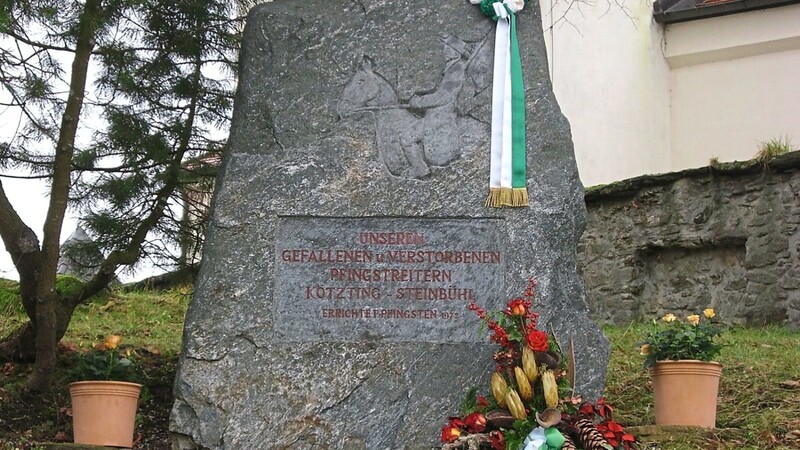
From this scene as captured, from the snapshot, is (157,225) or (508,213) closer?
(508,213)

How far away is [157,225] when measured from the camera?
8141 mm

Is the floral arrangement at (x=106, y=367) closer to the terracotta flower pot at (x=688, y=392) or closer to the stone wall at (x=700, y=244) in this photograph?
the terracotta flower pot at (x=688, y=392)

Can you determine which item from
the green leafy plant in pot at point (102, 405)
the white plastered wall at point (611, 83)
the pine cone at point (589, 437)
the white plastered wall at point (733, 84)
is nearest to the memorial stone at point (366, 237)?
the green leafy plant in pot at point (102, 405)

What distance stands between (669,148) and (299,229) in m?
8.95

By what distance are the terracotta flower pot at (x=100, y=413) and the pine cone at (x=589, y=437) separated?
257 centimetres

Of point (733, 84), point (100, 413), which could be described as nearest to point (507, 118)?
point (100, 413)

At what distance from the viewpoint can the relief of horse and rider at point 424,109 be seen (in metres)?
6.77

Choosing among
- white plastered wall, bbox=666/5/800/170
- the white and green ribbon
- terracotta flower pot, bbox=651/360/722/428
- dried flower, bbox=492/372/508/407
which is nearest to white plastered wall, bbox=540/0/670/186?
white plastered wall, bbox=666/5/800/170

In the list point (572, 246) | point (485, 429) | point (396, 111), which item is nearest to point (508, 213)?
point (572, 246)

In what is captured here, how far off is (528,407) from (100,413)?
7.86ft

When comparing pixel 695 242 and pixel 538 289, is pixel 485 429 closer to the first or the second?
pixel 538 289

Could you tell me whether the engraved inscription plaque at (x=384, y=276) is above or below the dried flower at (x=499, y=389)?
above

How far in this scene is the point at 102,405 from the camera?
6.70m

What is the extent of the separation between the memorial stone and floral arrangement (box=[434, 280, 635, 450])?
51 centimetres
